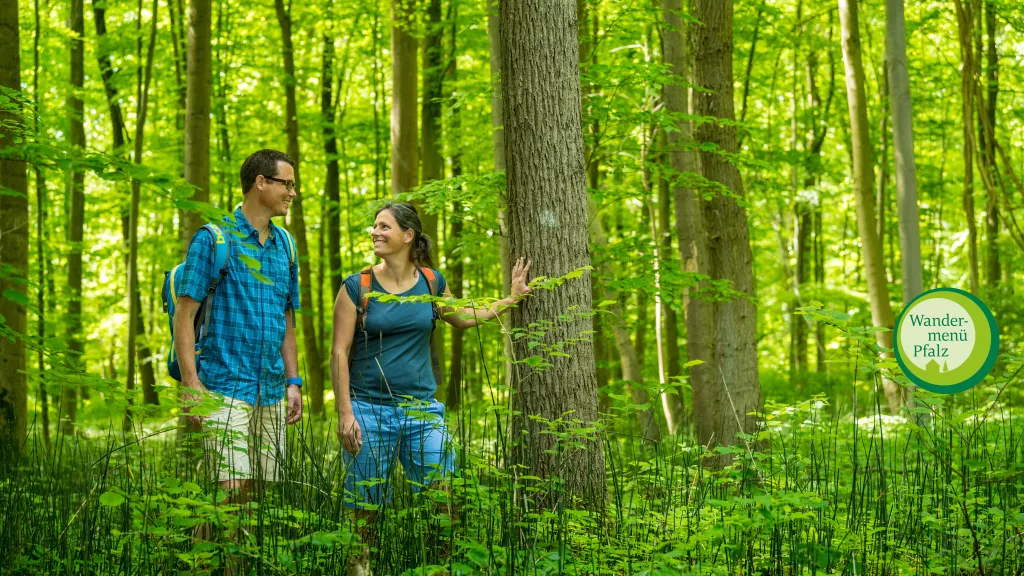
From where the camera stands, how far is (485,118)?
13.4 m

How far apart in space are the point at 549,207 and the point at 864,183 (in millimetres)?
6743

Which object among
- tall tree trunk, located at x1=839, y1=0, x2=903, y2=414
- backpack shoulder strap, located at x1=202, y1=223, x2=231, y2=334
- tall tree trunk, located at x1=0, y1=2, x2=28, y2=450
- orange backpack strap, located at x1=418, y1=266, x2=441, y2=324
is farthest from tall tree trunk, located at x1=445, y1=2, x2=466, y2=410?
backpack shoulder strap, located at x1=202, y1=223, x2=231, y2=334

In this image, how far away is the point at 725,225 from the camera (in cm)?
633

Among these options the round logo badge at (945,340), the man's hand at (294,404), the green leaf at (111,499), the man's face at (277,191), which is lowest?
the green leaf at (111,499)

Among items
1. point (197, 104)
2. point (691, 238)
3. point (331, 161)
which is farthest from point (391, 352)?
point (331, 161)

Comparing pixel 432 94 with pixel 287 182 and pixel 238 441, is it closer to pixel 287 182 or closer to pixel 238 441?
pixel 287 182

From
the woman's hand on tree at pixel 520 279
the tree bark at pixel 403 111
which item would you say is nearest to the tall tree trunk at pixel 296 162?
the tree bark at pixel 403 111

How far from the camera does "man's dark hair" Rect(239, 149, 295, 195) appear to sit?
3.65 metres

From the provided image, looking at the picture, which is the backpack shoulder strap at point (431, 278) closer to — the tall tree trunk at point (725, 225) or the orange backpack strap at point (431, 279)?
the orange backpack strap at point (431, 279)

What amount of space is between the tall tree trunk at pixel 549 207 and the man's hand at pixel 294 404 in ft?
3.22

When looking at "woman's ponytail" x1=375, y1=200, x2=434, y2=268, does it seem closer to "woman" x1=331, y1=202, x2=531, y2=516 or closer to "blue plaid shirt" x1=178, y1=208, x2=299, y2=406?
"woman" x1=331, y1=202, x2=531, y2=516

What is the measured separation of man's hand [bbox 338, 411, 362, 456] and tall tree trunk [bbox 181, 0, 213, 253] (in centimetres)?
398

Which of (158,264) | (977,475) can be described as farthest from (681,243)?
(158,264)

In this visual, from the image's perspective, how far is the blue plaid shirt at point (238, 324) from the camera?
349cm
